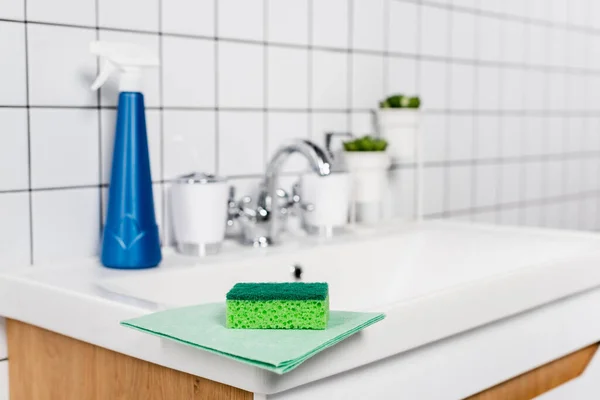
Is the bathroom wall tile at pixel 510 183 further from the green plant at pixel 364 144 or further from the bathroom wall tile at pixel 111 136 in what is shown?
the bathroom wall tile at pixel 111 136

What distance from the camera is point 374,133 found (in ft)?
5.78

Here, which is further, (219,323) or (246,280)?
(246,280)

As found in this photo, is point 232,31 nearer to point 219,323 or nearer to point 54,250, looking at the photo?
point 54,250

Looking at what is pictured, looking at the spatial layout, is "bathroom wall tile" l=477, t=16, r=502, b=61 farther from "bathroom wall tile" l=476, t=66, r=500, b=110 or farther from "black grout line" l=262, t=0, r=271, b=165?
"black grout line" l=262, t=0, r=271, b=165

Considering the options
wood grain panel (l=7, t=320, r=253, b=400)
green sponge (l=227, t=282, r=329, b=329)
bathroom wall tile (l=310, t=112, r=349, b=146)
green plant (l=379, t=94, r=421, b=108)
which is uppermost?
green plant (l=379, t=94, r=421, b=108)

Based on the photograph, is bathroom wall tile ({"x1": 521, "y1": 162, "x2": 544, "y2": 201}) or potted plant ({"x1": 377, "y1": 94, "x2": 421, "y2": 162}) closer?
potted plant ({"x1": 377, "y1": 94, "x2": 421, "y2": 162})

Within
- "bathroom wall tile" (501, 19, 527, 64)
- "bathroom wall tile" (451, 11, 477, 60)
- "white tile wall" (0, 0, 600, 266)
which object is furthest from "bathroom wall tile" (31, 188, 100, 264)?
"bathroom wall tile" (501, 19, 527, 64)

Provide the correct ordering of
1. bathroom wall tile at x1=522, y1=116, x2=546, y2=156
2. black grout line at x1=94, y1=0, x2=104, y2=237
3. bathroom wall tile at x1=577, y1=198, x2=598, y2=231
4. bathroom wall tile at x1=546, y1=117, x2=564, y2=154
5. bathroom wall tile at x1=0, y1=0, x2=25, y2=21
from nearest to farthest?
bathroom wall tile at x1=0, y1=0, x2=25, y2=21
black grout line at x1=94, y1=0, x2=104, y2=237
bathroom wall tile at x1=522, y1=116, x2=546, y2=156
bathroom wall tile at x1=546, y1=117, x2=564, y2=154
bathroom wall tile at x1=577, y1=198, x2=598, y2=231

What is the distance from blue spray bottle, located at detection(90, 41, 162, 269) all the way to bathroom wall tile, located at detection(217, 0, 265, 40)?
0.26 metres

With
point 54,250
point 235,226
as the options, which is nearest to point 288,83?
point 235,226

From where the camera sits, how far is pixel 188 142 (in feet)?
4.47

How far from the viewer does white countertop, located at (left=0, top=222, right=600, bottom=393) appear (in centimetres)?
87

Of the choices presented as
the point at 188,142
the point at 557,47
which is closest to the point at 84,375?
the point at 188,142

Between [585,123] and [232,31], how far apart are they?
4.92ft
